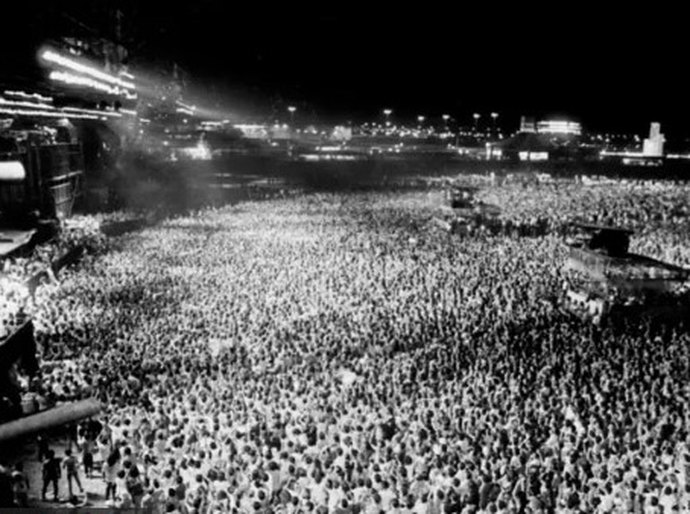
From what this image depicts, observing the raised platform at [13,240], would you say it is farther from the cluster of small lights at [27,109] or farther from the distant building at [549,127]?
the distant building at [549,127]

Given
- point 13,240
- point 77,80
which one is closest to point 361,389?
point 13,240

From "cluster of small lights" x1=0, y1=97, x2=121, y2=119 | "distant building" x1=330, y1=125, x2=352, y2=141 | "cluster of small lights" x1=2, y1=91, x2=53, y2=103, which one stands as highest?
"cluster of small lights" x1=2, y1=91, x2=53, y2=103

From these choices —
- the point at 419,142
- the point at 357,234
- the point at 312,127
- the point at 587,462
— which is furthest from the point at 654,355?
the point at 312,127

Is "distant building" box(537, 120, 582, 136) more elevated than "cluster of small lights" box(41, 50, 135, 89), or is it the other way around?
"cluster of small lights" box(41, 50, 135, 89)

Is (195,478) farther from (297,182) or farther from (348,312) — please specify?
(297,182)

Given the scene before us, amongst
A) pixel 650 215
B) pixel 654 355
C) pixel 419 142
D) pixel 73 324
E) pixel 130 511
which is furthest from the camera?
pixel 419 142

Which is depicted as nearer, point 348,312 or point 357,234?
point 348,312

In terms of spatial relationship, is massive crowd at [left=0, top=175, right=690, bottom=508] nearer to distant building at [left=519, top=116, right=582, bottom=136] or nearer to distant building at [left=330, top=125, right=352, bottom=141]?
distant building at [left=330, top=125, right=352, bottom=141]

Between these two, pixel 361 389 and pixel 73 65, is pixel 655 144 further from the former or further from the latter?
pixel 361 389

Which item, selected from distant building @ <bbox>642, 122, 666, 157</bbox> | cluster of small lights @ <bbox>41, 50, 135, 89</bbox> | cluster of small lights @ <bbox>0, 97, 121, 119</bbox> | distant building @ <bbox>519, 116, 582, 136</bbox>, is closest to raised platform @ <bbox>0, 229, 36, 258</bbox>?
cluster of small lights @ <bbox>0, 97, 121, 119</bbox>
